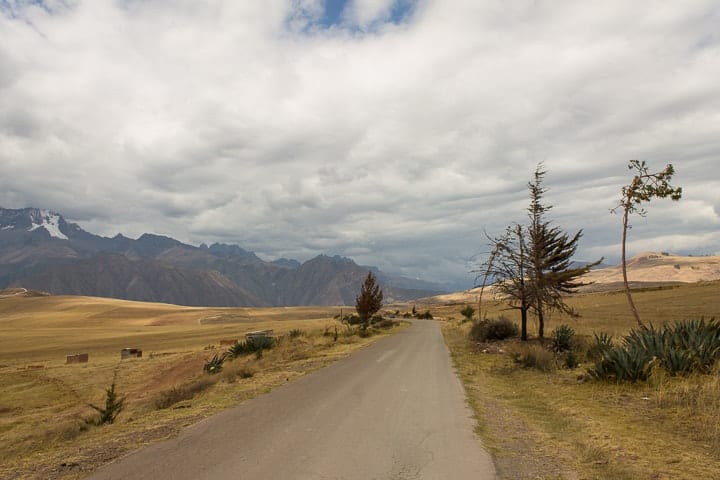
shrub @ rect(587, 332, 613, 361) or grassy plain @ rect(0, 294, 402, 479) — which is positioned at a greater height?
shrub @ rect(587, 332, 613, 361)

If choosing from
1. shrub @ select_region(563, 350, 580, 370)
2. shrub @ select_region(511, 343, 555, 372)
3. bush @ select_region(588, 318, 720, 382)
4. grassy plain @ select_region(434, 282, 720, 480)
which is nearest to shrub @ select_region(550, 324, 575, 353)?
shrub @ select_region(511, 343, 555, 372)

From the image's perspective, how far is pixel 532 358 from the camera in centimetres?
1798

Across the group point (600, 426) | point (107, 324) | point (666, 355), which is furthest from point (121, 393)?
point (107, 324)

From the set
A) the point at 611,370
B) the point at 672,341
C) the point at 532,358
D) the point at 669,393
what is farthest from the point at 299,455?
the point at 532,358

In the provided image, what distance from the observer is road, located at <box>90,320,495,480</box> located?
21.9 feet

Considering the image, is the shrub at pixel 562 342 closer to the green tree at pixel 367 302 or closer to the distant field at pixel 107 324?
the green tree at pixel 367 302

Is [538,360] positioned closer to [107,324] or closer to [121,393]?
[121,393]

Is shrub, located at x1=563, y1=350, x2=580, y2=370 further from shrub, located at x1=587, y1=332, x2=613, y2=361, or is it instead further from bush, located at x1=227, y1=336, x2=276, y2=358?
bush, located at x1=227, y1=336, x2=276, y2=358

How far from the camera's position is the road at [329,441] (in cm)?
668

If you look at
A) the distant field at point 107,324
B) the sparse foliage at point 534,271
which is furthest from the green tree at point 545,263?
the distant field at point 107,324

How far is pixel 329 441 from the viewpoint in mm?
8180

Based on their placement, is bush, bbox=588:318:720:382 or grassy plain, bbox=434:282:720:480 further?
bush, bbox=588:318:720:382

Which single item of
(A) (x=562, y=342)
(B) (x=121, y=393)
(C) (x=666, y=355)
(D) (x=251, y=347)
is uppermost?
(C) (x=666, y=355)

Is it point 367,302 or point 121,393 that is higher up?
point 367,302
